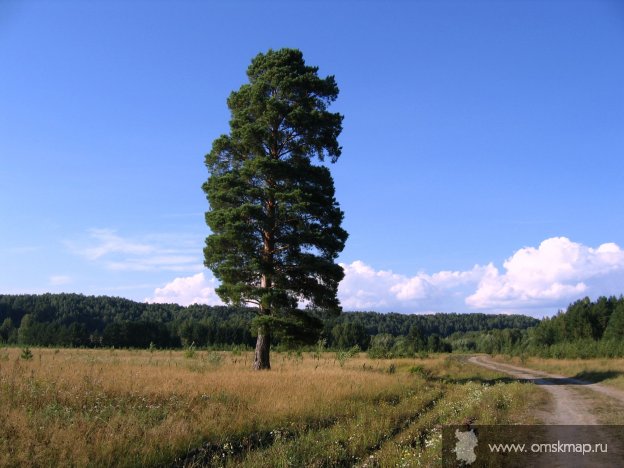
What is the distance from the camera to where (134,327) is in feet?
298

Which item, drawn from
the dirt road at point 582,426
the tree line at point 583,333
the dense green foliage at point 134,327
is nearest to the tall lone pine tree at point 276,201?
the dirt road at point 582,426

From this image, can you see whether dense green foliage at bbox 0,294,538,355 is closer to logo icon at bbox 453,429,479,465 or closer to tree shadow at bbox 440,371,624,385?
tree shadow at bbox 440,371,624,385

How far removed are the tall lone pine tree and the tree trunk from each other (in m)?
0.05

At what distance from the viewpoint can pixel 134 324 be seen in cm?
9100

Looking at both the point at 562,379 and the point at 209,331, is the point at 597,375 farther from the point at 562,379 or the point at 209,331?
the point at 209,331

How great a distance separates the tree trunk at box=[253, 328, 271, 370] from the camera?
2047 centimetres

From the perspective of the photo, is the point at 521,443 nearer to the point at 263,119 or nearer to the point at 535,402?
the point at 535,402

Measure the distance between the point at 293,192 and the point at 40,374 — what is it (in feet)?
37.7

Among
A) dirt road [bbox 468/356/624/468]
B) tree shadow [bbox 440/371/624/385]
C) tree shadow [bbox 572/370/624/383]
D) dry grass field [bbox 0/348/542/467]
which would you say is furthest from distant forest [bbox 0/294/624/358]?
tree shadow [bbox 572/370/624/383]

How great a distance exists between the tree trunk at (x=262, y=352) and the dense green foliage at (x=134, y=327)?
1040 inches

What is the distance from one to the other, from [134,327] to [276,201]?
3137 inches

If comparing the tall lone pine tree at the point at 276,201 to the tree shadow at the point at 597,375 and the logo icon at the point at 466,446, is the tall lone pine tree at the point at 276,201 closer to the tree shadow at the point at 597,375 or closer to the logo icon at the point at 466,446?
→ the logo icon at the point at 466,446

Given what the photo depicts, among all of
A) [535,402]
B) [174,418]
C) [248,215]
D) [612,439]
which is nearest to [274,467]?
[174,418]

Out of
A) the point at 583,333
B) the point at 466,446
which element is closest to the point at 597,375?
the point at 466,446
